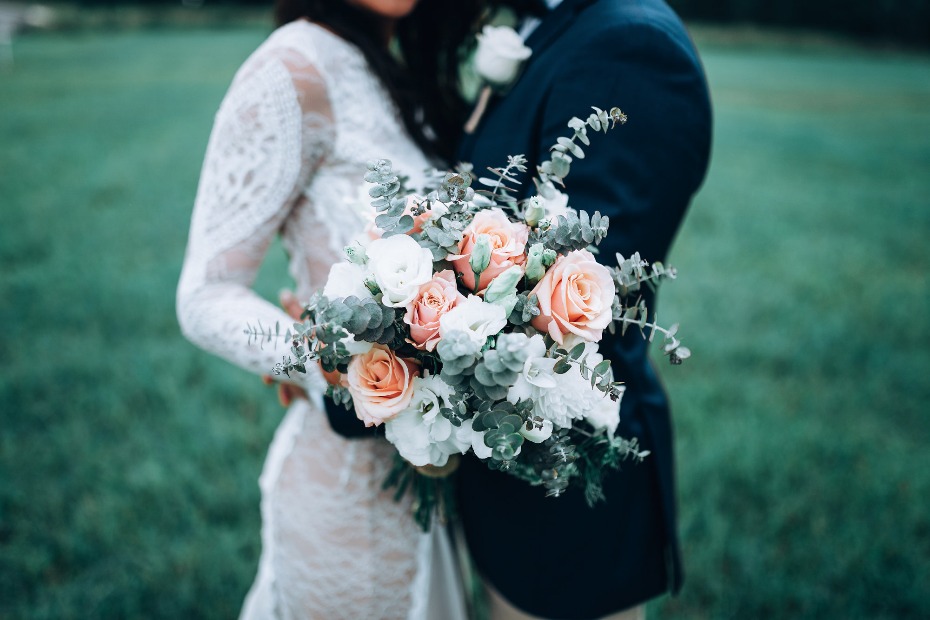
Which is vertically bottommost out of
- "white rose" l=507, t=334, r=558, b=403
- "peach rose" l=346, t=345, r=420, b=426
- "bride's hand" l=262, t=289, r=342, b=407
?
"bride's hand" l=262, t=289, r=342, b=407

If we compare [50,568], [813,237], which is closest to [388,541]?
[50,568]

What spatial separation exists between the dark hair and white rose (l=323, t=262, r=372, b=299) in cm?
81

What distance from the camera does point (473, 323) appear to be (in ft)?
3.53

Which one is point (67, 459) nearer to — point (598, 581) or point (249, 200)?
point (249, 200)

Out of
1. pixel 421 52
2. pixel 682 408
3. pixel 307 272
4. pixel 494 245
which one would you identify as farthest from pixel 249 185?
pixel 682 408

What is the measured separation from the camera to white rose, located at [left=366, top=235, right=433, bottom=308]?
109cm

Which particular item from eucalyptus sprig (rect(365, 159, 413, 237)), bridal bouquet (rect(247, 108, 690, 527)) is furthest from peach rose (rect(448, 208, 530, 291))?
eucalyptus sprig (rect(365, 159, 413, 237))

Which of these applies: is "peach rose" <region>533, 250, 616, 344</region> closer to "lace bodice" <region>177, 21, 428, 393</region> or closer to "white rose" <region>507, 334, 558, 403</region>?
"white rose" <region>507, 334, 558, 403</region>

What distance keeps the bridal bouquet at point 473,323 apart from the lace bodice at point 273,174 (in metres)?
0.46

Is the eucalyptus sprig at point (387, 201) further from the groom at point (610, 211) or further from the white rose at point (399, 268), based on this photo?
the groom at point (610, 211)

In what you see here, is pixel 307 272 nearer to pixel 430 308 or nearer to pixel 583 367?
pixel 430 308

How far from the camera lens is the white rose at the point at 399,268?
109 cm

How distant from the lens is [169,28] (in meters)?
29.6

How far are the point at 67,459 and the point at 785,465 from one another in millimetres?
3756
